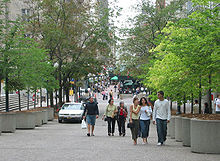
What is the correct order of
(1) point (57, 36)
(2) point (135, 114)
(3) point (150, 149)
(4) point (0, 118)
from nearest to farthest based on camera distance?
1. (3) point (150, 149)
2. (2) point (135, 114)
3. (4) point (0, 118)
4. (1) point (57, 36)

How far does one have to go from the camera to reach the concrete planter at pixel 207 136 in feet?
35.2

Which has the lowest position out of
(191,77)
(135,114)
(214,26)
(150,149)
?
(150,149)

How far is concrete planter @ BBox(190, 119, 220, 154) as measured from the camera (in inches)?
423

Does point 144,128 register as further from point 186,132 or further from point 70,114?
point 70,114

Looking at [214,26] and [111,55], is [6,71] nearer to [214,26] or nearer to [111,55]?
[214,26]

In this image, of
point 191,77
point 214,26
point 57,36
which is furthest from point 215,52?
point 57,36

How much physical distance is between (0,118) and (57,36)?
16.9 metres

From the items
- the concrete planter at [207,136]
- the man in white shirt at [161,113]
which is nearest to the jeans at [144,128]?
the man in white shirt at [161,113]

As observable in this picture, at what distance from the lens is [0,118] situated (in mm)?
18000

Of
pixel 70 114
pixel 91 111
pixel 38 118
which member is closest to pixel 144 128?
pixel 91 111

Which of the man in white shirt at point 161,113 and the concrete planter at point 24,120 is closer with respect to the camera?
the man in white shirt at point 161,113

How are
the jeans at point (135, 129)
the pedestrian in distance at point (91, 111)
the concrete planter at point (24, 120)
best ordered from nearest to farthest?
1. the jeans at point (135, 129)
2. the pedestrian in distance at point (91, 111)
3. the concrete planter at point (24, 120)

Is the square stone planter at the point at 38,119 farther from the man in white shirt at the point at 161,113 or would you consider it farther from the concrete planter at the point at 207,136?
the concrete planter at the point at 207,136

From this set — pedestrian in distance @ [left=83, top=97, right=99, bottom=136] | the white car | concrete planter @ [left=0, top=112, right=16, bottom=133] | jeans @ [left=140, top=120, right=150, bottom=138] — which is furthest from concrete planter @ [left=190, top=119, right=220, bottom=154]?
the white car
